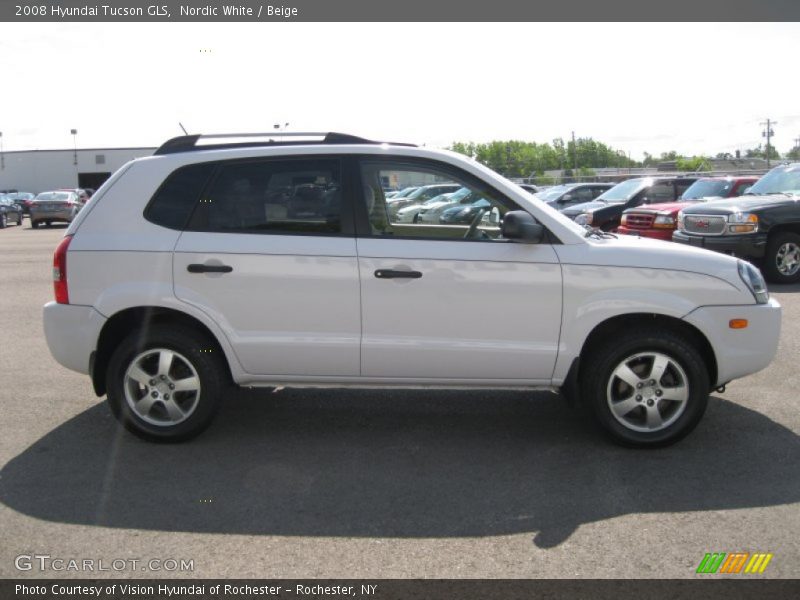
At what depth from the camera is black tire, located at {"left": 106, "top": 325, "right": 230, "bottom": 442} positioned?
201 inches

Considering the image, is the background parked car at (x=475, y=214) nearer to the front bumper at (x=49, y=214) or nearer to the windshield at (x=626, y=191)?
the windshield at (x=626, y=191)

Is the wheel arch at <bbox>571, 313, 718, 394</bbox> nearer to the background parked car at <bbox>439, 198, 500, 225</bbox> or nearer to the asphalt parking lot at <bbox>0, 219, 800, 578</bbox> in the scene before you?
the asphalt parking lot at <bbox>0, 219, 800, 578</bbox>

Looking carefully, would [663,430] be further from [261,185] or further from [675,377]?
[261,185]

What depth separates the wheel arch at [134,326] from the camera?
5.17 metres

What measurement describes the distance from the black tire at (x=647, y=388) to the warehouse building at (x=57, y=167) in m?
71.9

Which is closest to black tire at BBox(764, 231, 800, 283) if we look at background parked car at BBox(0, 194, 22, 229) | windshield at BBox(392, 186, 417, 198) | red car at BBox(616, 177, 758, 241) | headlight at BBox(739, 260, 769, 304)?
red car at BBox(616, 177, 758, 241)

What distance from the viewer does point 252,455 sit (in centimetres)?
506

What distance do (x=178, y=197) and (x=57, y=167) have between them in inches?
2995

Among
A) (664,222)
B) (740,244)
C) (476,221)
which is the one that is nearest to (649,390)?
(476,221)

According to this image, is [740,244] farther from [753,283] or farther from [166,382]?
[166,382]

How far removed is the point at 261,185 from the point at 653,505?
306 centimetres

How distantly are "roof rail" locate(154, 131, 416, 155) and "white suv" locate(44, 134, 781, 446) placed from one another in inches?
4.0
